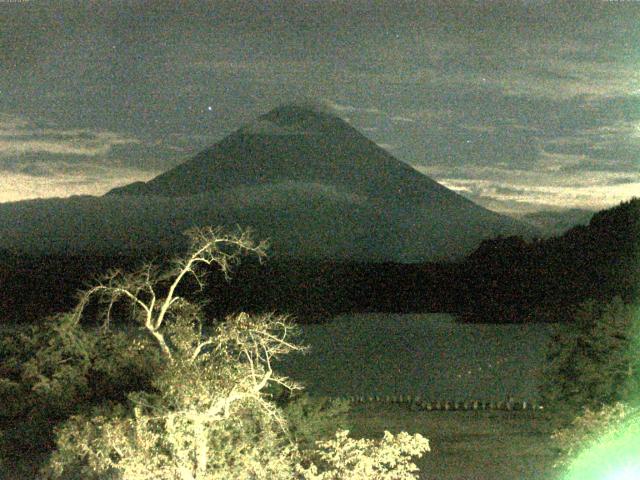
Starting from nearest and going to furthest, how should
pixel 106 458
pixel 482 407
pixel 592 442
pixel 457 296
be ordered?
pixel 106 458 → pixel 592 442 → pixel 482 407 → pixel 457 296

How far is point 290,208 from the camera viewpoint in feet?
313

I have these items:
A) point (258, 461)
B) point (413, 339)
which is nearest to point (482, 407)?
point (258, 461)

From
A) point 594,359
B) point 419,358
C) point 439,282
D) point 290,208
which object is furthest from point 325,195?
point 594,359

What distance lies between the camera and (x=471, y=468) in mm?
15391

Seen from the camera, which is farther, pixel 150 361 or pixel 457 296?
pixel 457 296

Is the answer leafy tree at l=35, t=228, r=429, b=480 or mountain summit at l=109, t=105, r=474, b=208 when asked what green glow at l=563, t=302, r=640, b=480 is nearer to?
leafy tree at l=35, t=228, r=429, b=480

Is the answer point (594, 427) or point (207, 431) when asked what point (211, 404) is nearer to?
point (207, 431)

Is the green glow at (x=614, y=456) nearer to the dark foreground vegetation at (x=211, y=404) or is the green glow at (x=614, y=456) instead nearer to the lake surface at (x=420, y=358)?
the dark foreground vegetation at (x=211, y=404)

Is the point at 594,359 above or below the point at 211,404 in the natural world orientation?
below

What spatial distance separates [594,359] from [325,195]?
280 feet

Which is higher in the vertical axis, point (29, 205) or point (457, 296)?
point (29, 205)

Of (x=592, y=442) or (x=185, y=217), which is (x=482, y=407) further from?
(x=185, y=217)

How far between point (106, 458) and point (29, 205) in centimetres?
8892

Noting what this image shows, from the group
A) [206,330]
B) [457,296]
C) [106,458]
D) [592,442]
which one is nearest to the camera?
[106,458]
